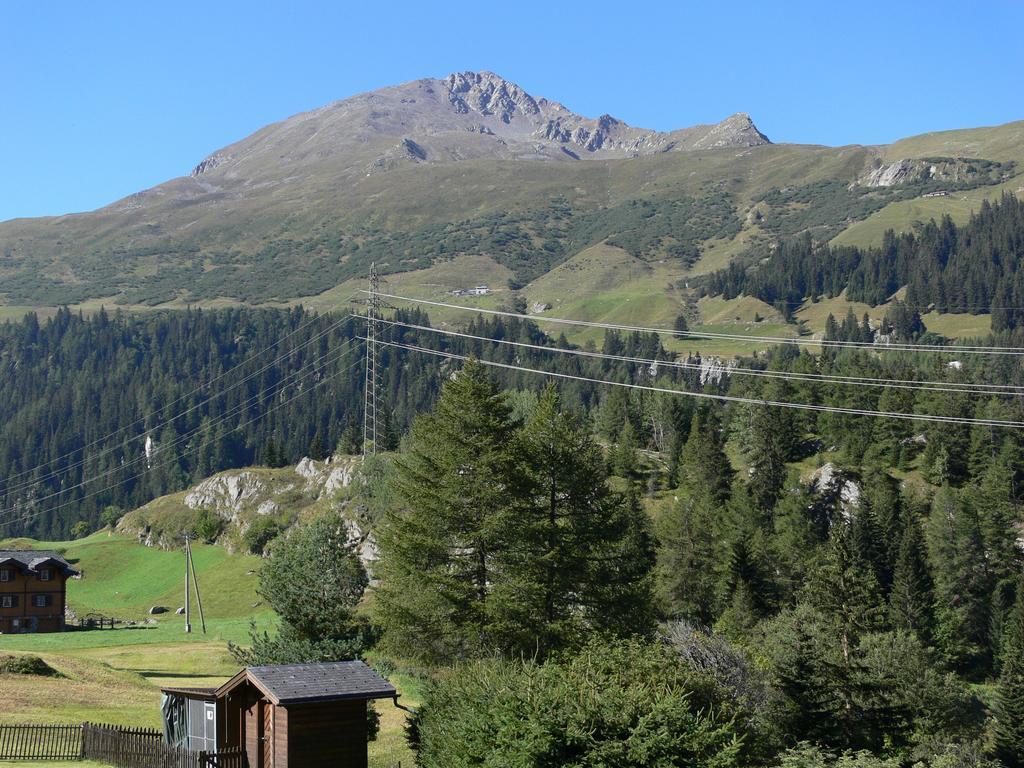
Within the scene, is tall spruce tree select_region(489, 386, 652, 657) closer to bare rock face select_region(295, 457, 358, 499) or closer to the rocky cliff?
the rocky cliff

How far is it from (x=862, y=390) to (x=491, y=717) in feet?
370

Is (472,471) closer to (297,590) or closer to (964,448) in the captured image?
(297,590)

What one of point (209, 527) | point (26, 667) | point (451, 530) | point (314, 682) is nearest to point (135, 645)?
point (26, 667)

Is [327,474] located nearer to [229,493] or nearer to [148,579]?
[229,493]

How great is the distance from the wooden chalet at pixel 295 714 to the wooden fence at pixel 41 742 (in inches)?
219

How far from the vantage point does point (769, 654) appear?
53.2m

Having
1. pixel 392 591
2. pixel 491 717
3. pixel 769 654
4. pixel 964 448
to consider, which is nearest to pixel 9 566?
pixel 392 591

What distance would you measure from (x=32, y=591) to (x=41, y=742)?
73893 mm

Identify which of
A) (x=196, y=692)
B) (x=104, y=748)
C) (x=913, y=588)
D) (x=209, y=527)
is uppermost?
(x=196, y=692)

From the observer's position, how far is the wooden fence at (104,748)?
35.3 metres

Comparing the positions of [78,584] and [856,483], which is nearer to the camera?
[856,483]

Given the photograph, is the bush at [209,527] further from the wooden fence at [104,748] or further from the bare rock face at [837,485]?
the wooden fence at [104,748]

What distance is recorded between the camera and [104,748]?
38438mm

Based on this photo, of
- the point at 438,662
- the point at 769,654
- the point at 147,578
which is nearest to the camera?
the point at 438,662
